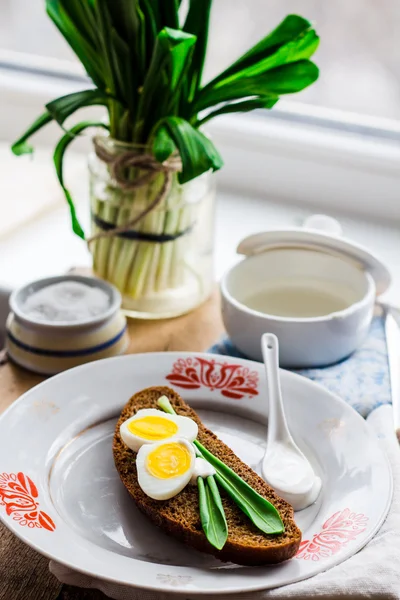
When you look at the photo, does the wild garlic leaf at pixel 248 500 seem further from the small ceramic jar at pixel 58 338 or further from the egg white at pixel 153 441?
the small ceramic jar at pixel 58 338

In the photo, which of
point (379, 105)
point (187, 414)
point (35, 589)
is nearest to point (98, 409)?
point (187, 414)

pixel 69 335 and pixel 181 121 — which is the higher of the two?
pixel 181 121

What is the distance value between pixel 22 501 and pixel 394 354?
1.50ft

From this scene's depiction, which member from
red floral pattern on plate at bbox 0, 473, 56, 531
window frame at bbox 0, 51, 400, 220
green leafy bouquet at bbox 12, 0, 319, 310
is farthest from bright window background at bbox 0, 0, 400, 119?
red floral pattern on plate at bbox 0, 473, 56, 531

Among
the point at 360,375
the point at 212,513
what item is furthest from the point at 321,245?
the point at 212,513

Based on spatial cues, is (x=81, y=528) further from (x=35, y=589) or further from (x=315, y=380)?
(x=315, y=380)

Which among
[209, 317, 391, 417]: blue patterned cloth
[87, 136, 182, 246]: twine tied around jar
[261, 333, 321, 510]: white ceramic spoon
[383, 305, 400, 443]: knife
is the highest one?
[87, 136, 182, 246]: twine tied around jar

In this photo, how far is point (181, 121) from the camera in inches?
32.5

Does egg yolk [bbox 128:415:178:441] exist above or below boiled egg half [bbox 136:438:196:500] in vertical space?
below

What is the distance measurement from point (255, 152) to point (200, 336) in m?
0.56

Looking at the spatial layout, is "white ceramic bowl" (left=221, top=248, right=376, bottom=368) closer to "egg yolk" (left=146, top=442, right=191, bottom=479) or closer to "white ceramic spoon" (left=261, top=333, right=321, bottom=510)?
"white ceramic spoon" (left=261, top=333, right=321, bottom=510)

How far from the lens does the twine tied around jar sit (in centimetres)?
87

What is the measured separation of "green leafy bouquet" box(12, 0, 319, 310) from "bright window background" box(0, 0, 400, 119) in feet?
1.75

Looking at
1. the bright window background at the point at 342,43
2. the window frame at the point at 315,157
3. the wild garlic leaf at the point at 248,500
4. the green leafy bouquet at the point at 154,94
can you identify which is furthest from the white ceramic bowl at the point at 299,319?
the bright window background at the point at 342,43
